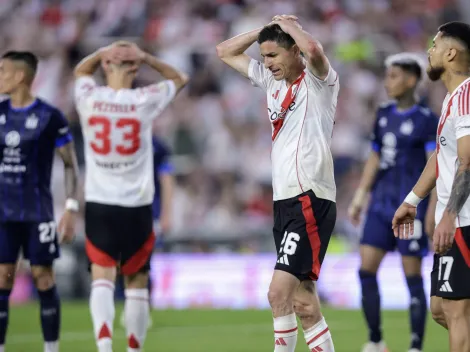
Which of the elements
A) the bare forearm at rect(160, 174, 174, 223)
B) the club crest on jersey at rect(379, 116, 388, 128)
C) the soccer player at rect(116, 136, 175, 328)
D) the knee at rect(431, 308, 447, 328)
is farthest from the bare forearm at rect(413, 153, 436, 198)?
the bare forearm at rect(160, 174, 174, 223)

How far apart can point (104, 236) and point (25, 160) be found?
0.95m

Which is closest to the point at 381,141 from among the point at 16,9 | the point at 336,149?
the point at 336,149

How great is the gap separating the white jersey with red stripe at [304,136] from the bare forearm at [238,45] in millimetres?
A: 505

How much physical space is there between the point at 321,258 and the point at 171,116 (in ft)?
42.9

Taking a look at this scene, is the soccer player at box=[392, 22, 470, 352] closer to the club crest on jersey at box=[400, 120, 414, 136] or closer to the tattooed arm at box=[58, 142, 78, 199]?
the club crest on jersey at box=[400, 120, 414, 136]

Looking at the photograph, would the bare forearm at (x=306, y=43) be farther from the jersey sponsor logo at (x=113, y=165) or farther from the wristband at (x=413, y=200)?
the jersey sponsor logo at (x=113, y=165)

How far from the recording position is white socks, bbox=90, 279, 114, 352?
28.7 ft

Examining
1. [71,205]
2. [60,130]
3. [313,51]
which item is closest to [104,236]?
[71,205]

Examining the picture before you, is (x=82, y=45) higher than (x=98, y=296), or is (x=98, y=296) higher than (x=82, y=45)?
(x=82, y=45)

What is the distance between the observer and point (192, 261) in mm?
16922

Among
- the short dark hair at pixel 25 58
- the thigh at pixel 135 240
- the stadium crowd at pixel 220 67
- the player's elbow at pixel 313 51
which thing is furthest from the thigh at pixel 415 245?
the stadium crowd at pixel 220 67

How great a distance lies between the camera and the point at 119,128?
355 inches

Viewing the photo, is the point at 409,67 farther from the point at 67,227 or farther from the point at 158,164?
the point at 158,164

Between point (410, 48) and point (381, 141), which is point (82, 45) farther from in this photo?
point (381, 141)
